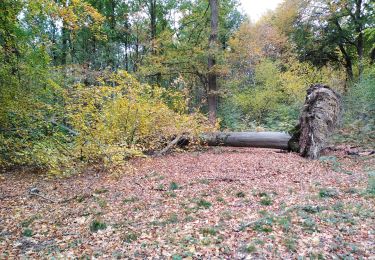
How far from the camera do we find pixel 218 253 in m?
3.12

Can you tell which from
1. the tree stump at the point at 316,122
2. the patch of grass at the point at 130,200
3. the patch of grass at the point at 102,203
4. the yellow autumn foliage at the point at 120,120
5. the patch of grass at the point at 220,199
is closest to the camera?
the patch of grass at the point at 220,199

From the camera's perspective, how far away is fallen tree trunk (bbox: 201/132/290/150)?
8.53 metres

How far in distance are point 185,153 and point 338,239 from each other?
609 cm

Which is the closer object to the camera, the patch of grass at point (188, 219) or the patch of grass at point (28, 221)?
the patch of grass at point (188, 219)

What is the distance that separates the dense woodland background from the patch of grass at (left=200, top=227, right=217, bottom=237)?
1.61 m

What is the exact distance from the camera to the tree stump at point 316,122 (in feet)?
24.8

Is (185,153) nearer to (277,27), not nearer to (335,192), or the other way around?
(335,192)

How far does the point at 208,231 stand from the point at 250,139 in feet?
18.2

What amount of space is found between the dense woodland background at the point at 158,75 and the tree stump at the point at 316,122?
66.0 inches

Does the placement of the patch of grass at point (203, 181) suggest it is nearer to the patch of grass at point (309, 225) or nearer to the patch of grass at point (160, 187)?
the patch of grass at point (160, 187)

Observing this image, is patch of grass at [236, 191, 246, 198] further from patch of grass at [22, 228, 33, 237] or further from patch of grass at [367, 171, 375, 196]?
patch of grass at [22, 228, 33, 237]

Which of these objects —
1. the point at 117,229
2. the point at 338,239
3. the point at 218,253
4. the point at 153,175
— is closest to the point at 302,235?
the point at 338,239

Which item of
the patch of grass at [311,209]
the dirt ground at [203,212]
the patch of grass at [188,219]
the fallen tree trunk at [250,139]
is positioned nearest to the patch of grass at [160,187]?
the dirt ground at [203,212]

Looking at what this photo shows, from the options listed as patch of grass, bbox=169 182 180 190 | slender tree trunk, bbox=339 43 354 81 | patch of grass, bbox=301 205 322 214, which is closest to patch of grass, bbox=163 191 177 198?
patch of grass, bbox=169 182 180 190
